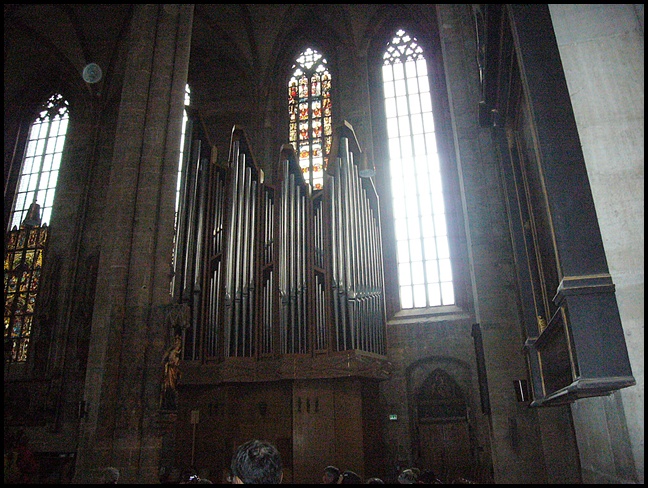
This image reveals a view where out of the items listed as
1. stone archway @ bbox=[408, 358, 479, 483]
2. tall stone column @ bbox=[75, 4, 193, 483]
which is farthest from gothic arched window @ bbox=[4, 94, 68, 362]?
stone archway @ bbox=[408, 358, 479, 483]

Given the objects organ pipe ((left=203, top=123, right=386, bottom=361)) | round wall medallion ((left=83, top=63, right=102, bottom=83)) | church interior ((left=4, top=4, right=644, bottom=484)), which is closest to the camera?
church interior ((left=4, top=4, right=644, bottom=484))

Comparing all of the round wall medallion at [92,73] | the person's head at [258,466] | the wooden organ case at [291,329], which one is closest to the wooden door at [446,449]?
the wooden organ case at [291,329]

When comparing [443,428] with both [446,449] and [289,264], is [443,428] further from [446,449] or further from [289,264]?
[289,264]

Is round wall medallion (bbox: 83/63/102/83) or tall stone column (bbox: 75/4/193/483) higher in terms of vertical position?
round wall medallion (bbox: 83/63/102/83)

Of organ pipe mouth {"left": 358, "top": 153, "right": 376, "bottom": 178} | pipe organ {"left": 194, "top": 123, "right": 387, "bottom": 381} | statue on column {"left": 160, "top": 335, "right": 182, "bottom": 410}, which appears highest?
organ pipe mouth {"left": 358, "top": 153, "right": 376, "bottom": 178}

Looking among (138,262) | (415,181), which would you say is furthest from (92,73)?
(415,181)

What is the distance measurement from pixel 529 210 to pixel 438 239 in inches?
309

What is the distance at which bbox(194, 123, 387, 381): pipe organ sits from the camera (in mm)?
9055

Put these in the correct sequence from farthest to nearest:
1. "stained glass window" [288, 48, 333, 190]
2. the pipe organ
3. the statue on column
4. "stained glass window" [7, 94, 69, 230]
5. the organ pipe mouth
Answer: "stained glass window" [7, 94, 69, 230] < "stained glass window" [288, 48, 333, 190] < the organ pipe mouth < the pipe organ < the statue on column

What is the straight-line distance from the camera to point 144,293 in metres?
8.22

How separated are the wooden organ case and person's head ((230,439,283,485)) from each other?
6637 mm

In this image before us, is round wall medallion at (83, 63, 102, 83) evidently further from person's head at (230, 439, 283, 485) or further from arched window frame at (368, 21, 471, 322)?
person's head at (230, 439, 283, 485)

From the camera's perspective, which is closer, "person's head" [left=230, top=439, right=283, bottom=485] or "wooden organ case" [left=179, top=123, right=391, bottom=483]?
"person's head" [left=230, top=439, right=283, bottom=485]

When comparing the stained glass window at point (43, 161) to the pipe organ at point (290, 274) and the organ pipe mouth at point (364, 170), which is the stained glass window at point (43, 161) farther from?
the organ pipe mouth at point (364, 170)
